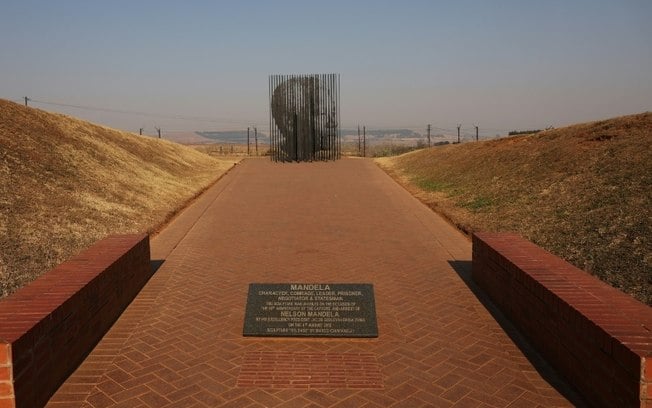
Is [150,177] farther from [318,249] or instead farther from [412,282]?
[412,282]

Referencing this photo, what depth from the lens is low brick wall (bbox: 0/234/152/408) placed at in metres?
3.62

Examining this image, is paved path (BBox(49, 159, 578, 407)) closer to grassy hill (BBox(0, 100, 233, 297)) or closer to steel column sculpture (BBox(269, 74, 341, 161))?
grassy hill (BBox(0, 100, 233, 297))

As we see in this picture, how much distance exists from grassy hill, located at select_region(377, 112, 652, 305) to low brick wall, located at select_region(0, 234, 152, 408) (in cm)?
613

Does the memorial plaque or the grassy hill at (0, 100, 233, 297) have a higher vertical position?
the grassy hill at (0, 100, 233, 297)

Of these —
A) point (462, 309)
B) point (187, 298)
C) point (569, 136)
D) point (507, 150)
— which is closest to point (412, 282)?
point (462, 309)

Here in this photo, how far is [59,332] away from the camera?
4.31m

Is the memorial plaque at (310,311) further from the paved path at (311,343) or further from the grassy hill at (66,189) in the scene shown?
the grassy hill at (66,189)

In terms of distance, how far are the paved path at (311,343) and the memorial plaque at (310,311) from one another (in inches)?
Answer: 5.4

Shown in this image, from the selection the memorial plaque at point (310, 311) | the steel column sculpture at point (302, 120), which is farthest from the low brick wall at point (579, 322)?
the steel column sculpture at point (302, 120)

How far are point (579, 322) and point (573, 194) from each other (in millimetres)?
7273

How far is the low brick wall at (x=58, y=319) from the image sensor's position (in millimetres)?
3621

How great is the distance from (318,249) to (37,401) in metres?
5.67

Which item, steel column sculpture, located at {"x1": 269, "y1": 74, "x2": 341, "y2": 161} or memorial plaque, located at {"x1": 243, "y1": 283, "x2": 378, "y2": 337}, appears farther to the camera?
steel column sculpture, located at {"x1": 269, "y1": 74, "x2": 341, "y2": 161}

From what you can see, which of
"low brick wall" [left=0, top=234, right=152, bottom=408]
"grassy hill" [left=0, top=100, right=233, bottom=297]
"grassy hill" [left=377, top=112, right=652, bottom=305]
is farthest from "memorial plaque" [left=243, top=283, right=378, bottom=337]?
"grassy hill" [left=0, top=100, right=233, bottom=297]
